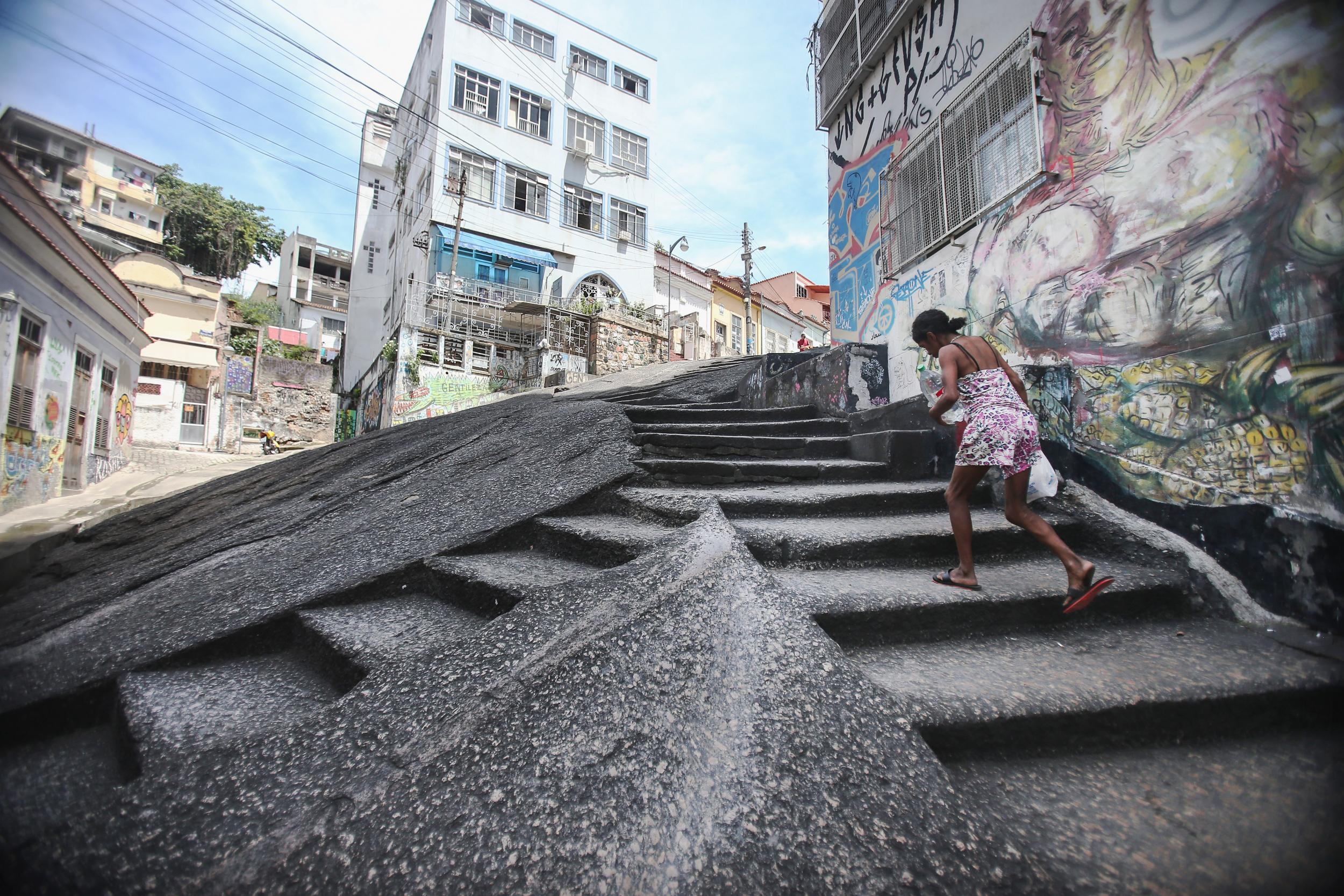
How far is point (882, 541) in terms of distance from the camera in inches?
107

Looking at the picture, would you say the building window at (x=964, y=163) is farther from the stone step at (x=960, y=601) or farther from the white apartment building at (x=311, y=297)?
the white apartment building at (x=311, y=297)

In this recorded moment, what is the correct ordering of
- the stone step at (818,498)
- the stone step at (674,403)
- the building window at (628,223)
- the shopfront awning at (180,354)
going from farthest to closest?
the building window at (628,223), the shopfront awning at (180,354), the stone step at (674,403), the stone step at (818,498)

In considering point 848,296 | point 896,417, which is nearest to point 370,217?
point 848,296

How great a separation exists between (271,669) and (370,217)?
33.3 meters

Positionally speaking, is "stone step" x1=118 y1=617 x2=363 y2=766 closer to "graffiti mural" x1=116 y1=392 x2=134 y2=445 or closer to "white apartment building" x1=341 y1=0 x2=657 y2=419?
"graffiti mural" x1=116 y1=392 x2=134 y2=445

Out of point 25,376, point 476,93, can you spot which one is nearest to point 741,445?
point 25,376

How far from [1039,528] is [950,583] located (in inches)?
17.3

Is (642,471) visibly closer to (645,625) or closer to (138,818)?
(645,625)

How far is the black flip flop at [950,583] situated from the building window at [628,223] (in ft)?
76.2

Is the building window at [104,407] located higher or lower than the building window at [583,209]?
lower

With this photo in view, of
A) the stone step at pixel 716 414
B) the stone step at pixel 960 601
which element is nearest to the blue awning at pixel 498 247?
the stone step at pixel 716 414

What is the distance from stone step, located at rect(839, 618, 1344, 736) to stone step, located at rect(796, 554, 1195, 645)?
0.05 m

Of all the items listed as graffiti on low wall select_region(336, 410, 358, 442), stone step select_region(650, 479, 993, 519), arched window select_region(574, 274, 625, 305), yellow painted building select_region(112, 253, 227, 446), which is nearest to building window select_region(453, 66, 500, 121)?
arched window select_region(574, 274, 625, 305)

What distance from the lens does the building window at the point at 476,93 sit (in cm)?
2023
